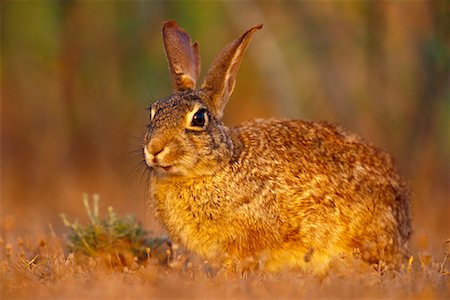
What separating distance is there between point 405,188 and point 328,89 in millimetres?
6600

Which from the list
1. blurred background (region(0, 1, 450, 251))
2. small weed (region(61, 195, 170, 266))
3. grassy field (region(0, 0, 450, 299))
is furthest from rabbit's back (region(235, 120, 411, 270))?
blurred background (region(0, 1, 450, 251))

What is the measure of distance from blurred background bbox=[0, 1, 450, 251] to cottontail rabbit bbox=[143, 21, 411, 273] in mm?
4414

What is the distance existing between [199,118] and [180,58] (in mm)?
789

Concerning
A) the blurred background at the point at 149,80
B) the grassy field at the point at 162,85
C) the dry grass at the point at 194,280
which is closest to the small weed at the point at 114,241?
the dry grass at the point at 194,280

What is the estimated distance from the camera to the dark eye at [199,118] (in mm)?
6012

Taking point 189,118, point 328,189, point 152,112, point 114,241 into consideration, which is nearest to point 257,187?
point 328,189

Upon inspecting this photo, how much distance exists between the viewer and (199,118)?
Result: 19.8ft

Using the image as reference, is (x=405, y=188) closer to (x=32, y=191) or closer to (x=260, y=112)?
(x=32, y=191)

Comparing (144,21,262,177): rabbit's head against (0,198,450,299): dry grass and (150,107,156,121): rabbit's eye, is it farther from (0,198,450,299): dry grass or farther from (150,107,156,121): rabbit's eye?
(0,198,450,299): dry grass

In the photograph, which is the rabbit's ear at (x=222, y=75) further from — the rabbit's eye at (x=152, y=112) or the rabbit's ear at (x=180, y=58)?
the rabbit's eye at (x=152, y=112)

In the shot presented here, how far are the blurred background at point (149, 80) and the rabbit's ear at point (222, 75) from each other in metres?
4.60

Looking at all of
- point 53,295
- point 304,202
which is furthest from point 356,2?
point 53,295

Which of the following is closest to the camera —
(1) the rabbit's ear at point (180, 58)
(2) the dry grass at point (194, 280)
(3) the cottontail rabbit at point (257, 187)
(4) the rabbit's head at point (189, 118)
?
(2) the dry grass at point (194, 280)

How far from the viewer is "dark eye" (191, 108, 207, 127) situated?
19.7 feet
